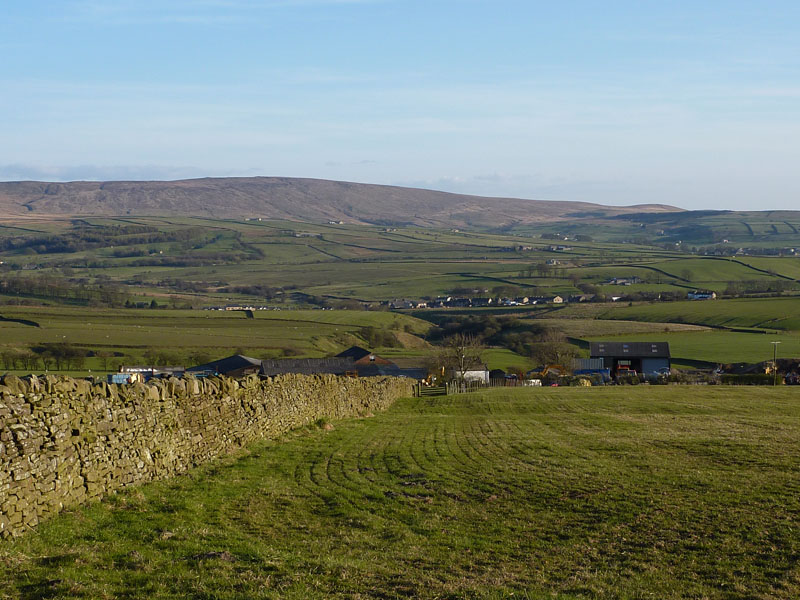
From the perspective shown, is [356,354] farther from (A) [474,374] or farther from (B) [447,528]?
(B) [447,528]

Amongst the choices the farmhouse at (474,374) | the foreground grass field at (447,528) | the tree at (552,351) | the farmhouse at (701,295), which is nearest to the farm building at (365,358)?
the farmhouse at (474,374)

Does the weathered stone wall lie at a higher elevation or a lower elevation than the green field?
higher

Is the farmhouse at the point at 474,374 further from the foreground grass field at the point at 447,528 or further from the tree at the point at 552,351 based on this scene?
the foreground grass field at the point at 447,528

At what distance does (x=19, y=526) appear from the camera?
9914 mm

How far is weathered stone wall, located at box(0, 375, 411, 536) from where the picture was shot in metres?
→ 10.2

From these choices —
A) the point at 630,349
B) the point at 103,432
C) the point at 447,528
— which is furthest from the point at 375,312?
the point at 447,528

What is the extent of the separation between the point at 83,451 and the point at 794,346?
86.0m

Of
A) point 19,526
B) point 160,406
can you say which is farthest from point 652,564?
point 160,406

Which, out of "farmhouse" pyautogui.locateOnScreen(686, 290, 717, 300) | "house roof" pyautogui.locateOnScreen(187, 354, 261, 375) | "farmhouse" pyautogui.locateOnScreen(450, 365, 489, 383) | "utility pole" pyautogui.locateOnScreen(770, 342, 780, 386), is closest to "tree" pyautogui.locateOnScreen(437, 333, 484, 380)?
"farmhouse" pyautogui.locateOnScreen(450, 365, 489, 383)

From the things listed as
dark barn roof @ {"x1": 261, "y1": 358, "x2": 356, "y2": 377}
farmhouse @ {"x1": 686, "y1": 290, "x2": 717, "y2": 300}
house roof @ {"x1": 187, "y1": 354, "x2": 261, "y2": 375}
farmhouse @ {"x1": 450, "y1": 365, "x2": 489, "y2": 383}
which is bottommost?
farmhouse @ {"x1": 450, "y1": 365, "x2": 489, "y2": 383}

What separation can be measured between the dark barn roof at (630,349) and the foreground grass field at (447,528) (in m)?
71.0

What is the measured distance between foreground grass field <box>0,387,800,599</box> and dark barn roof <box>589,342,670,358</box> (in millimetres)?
71026

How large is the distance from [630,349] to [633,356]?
42.3 inches

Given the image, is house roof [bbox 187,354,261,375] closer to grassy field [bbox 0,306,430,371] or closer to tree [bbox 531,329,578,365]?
grassy field [bbox 0,306,430,371]
